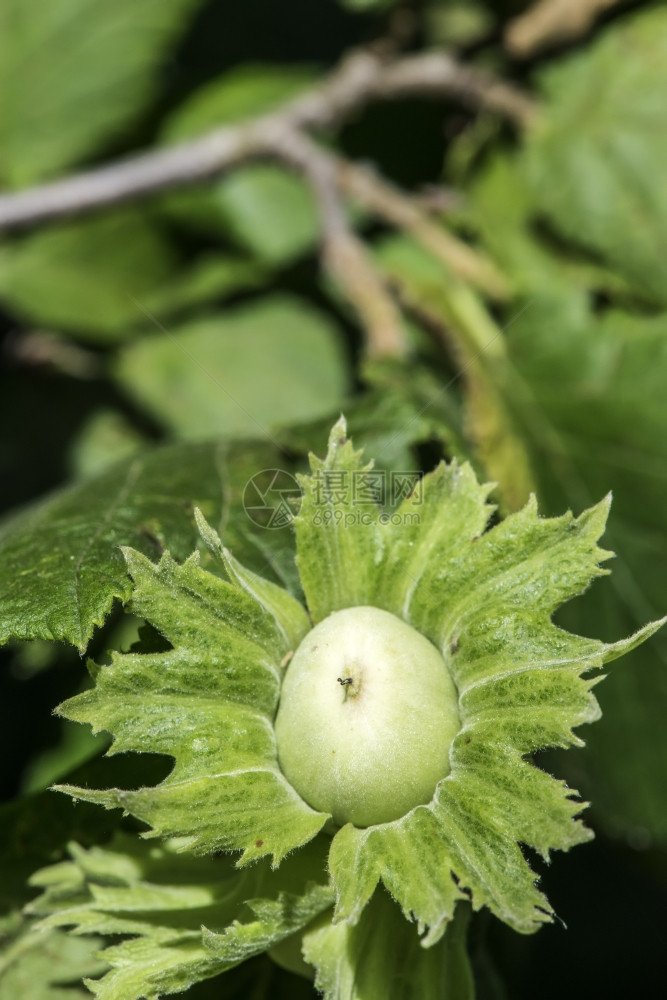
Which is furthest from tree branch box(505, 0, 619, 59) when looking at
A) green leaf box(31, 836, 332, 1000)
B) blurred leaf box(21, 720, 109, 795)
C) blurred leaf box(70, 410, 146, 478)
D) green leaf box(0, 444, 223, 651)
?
green leaf box(31, 836, 332, 1000)

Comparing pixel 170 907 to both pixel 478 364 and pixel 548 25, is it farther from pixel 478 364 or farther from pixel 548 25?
pixel 548 25

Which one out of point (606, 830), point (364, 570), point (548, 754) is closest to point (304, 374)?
point (548, 754)

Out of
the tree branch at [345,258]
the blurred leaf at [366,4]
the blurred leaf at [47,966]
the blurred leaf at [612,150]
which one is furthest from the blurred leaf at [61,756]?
the blurred leaf at [366,4]

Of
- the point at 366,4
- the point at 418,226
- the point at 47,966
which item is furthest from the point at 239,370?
the point at 47,966

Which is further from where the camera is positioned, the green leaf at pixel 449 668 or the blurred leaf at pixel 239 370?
the blurred leaf at pixel 239 370

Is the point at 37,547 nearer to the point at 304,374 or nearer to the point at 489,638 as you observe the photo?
the point at 489,638

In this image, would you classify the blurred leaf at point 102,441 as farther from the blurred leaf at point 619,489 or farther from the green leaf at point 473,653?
the green leaf at point 473,653

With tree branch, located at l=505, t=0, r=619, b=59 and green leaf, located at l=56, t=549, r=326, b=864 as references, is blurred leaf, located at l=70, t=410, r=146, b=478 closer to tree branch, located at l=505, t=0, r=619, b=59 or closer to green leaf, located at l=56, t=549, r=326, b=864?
tree branch, located at l=505, t=0, r=619, b=59
